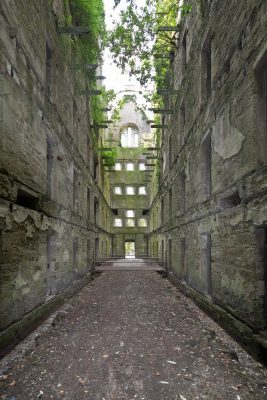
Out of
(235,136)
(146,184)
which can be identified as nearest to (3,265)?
(235,136)

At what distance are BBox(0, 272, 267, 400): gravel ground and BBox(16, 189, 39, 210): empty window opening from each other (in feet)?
8.84

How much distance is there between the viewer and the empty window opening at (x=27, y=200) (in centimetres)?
620

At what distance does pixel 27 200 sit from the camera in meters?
6.66

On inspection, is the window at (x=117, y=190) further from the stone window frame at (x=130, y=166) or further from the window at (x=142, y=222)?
the window at (x=142, y=222)

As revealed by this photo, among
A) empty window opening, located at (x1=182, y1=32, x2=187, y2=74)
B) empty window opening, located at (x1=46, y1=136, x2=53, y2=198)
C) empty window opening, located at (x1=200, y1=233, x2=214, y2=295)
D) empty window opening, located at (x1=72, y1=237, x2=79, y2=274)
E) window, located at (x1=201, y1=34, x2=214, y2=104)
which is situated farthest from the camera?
empty window opening, located at (x1=182, y1=32, x2=187, y2=74)

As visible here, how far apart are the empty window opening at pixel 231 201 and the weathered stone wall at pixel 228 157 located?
35 millimetres

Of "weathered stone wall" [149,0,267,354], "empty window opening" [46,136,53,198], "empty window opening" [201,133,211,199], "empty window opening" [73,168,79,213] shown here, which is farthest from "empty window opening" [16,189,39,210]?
"empty window opening" [73,168,79,213]

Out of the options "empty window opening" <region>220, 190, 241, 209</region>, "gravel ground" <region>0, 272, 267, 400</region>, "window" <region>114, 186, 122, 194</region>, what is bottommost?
"gravel ground" <region>0, 272, 267, 400</region>

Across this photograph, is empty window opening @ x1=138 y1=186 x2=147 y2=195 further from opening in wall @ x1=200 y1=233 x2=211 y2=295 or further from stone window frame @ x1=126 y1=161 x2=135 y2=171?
opening in wall @ x1=200 y1=233 x2=211 y2=295

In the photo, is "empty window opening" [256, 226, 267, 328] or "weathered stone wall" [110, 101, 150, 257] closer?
"empty window opening" [256, 226, 267, 328]

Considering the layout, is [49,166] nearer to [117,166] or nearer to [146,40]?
[146,40]

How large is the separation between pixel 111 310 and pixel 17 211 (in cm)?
407

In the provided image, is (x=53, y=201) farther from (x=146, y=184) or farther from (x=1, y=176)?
(x=146, y=184)

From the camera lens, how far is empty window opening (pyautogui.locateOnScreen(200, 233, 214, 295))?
318 inches
